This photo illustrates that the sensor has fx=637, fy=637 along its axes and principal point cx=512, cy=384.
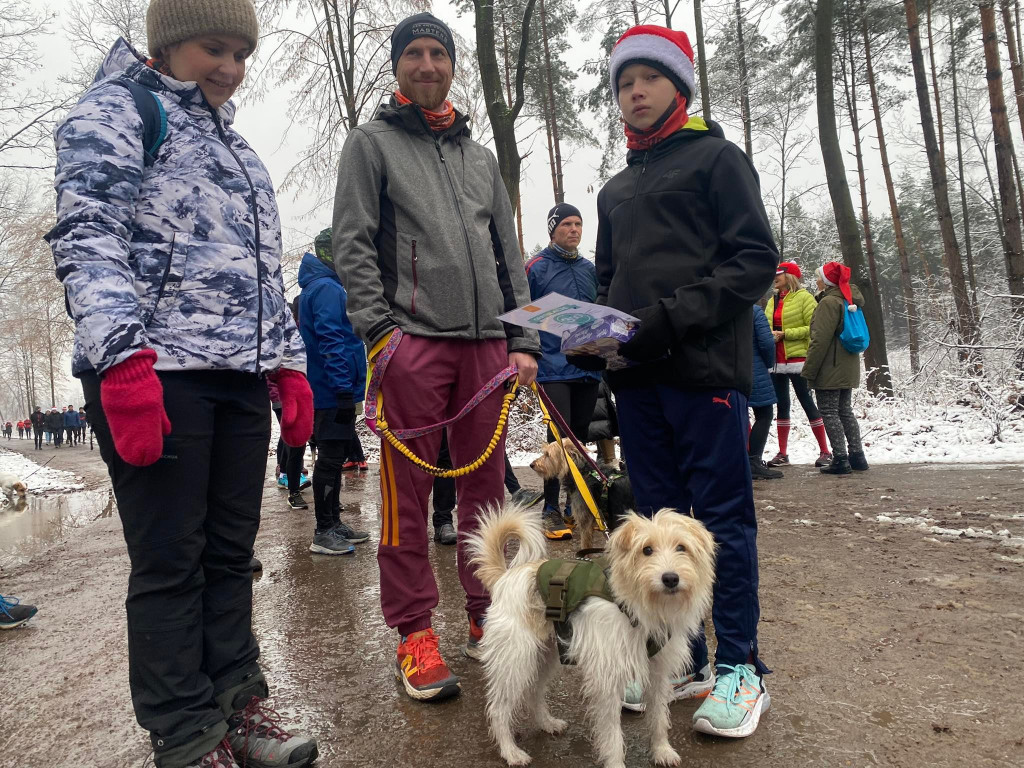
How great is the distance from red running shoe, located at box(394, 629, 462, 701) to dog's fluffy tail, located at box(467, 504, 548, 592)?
47 cm

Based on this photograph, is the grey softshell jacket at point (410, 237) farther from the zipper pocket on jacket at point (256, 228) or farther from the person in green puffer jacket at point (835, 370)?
the person in green puffer jacket at point (835, 370)

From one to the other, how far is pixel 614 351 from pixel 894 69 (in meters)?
22.4

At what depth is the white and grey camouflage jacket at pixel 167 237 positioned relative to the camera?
186cm

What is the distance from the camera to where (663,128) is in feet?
8.70

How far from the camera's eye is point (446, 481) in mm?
5570

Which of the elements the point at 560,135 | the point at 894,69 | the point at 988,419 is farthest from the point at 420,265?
the point at 894,69

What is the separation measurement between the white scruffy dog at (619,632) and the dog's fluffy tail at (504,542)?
0.13 metres

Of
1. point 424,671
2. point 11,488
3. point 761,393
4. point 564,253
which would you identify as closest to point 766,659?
point 424,671

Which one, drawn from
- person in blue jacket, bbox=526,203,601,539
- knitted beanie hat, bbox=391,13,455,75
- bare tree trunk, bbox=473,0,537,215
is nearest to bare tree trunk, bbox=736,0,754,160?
bare tree trunk, bbox=473,0,537,215

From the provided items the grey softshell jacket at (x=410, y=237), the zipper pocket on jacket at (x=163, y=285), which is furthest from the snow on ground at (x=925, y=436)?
the zipper pocket on jacket at (x=163, y=285)

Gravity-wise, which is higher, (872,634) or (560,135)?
(560,135)

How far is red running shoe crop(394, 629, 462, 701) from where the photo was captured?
2635 millimetres

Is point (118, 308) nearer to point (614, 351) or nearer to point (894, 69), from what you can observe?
point (614, 351)

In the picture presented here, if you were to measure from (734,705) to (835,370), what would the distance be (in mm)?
6161
